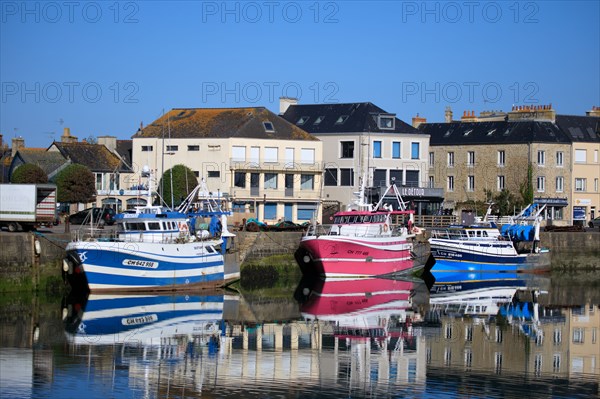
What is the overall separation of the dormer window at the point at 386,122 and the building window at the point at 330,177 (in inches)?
165

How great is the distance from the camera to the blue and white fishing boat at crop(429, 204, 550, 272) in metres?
49.7

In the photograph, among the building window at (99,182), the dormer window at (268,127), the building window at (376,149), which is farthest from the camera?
the building window at (376,149)

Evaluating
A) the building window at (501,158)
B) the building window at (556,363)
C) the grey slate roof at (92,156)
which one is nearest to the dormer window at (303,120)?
the grey slate roof at (92,156)

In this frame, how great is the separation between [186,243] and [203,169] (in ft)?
69.7

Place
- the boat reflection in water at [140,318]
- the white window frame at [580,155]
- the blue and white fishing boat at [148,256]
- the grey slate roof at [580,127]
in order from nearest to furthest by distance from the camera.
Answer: the boat reflection in water at [140,318] → the blue and white fishing boat at [148,256] → the white window frame at [580,155] → the grey slate roof at [580,127]

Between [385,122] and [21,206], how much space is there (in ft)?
96.5

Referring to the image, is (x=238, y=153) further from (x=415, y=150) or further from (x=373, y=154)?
(x=415, y=150)

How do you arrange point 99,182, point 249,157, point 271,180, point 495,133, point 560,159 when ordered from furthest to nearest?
point 495,133, point 560,159, point 99,182, point 271,180, point 249,157

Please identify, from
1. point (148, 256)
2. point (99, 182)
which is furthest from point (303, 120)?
point (148, 256)

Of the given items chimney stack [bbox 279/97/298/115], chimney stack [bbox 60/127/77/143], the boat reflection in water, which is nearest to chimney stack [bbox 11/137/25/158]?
chimney stack [bbox 60/127/77/143]

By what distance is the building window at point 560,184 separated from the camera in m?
70.0

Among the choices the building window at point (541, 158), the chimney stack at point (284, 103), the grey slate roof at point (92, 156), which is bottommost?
the grey slate roof at point (92, 156)

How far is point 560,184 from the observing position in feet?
230

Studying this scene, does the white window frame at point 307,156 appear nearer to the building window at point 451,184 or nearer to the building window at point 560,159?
the building window at point 451,184
